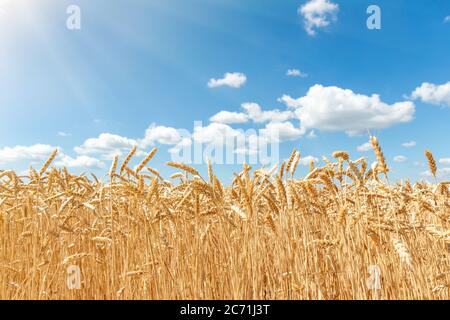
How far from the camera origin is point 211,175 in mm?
2850
